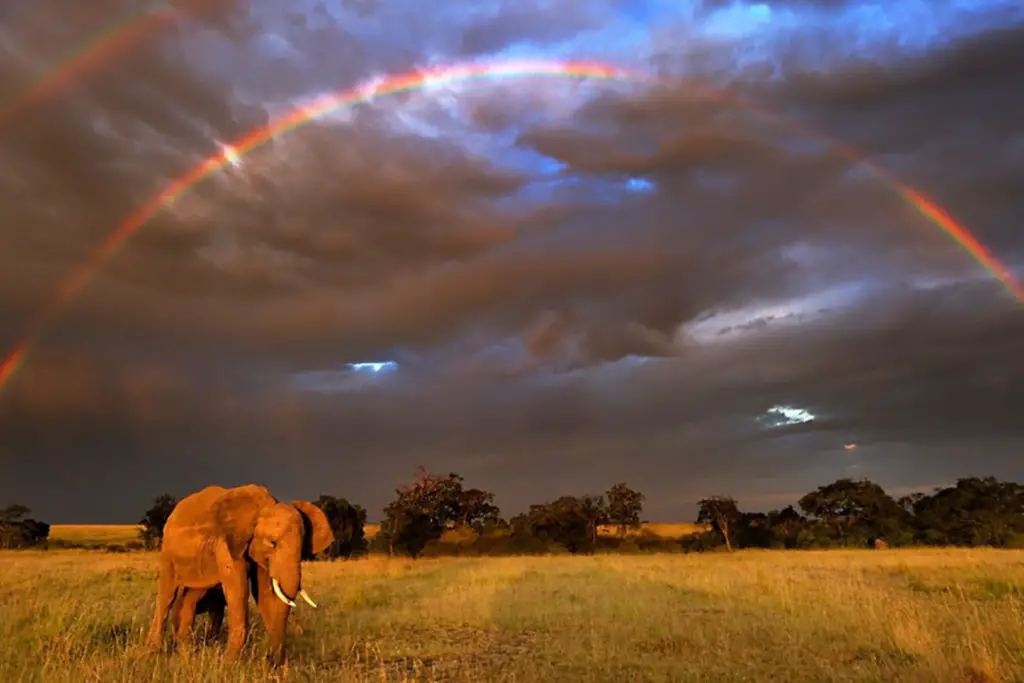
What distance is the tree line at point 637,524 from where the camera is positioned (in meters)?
49.6

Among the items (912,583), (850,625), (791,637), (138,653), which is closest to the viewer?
(138,653)

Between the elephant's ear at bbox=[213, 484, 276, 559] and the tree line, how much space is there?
3610cm

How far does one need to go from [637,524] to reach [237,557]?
4920cm

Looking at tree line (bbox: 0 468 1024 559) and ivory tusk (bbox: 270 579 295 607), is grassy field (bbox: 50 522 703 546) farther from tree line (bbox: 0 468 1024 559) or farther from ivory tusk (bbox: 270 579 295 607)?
ivory tusk (bbox: 270 579 295 607)

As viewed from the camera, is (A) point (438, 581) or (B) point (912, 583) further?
(A) point (438, 581)

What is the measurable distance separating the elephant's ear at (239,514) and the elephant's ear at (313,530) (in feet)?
2.27

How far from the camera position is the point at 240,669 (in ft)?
31.1

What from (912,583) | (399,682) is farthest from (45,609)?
(912,583)

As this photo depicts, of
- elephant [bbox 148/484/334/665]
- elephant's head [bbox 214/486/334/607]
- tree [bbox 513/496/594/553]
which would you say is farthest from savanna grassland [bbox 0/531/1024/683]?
tree [bbox 513/496/594/553]

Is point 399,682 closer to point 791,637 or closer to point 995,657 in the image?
point 791,637

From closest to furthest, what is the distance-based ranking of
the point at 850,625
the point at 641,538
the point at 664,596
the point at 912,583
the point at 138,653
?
the point at 138,653 < the point at 850,625 < the point at 664,596 < the point at 912,583 < the point at 641,538

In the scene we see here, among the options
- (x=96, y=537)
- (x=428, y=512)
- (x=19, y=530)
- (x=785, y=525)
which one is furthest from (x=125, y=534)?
(x=785, y=525)

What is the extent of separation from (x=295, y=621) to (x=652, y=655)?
7.42 m

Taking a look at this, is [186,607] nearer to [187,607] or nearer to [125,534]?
[187,607]
